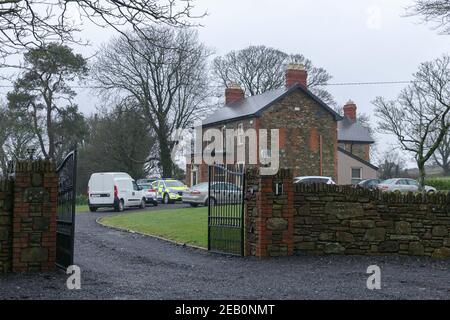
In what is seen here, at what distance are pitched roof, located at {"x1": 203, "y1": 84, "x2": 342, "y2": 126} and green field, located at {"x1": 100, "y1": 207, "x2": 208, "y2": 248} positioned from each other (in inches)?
737

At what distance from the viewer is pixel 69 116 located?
45.0m

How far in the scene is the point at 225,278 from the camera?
352 inches

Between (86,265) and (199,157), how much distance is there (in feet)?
120

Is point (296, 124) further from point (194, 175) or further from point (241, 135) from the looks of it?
point (194, 175)

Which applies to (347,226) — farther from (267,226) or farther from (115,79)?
(115,79)

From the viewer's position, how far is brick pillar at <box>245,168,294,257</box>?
443 inches

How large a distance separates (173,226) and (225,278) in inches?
345

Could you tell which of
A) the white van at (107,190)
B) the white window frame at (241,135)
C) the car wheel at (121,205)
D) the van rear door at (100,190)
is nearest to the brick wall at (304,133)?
the white window frame at (241,135)

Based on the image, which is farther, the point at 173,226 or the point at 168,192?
the point at 168,192

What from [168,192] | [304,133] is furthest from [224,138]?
[168,192]

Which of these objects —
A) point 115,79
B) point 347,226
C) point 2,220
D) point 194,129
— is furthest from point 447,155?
point 2,220

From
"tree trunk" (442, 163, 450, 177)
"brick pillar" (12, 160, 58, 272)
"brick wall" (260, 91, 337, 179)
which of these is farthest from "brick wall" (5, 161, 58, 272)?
"tree trunk" (442, 163, 450, 177)

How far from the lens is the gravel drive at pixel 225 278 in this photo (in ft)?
24.4

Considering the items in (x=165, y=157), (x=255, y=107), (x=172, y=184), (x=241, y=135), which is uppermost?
(x=255, y=107)
